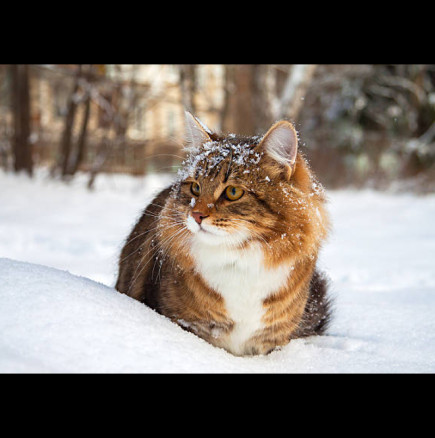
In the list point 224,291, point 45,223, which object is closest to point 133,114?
point 45,223

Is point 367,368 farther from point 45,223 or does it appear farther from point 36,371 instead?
point 45,223

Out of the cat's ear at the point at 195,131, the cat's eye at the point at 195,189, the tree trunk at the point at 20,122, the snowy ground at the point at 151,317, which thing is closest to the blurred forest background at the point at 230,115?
the tree trunk at the point at 20,122

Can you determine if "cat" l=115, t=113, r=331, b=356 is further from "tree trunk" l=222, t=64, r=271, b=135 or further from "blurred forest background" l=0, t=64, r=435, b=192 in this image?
"tree trunk" l=222, t=64, r=271, b=135

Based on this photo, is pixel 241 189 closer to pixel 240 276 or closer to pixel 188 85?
pixel 240 276

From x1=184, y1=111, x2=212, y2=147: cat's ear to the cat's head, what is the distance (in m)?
0.13

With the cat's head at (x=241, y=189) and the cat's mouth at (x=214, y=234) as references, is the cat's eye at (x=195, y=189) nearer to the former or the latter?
the cat's head at (x=241, y=189)

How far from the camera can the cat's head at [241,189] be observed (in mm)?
2223

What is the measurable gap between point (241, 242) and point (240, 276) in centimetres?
17

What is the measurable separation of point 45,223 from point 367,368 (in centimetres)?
590

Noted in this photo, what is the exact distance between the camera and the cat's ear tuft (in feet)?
7.71

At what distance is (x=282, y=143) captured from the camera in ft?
7.84

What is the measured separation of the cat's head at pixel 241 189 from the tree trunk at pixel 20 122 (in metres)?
8.51

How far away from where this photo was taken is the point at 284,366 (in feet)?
7.43

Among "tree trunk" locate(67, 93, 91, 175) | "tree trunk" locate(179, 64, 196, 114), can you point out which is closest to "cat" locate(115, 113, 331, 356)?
"tree trunk" locate(67, 93, 91, 175)
